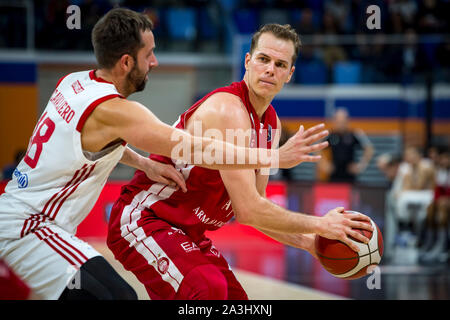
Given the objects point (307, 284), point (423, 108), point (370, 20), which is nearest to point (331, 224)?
point (307, 284)

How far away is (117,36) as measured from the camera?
3049 millimetres

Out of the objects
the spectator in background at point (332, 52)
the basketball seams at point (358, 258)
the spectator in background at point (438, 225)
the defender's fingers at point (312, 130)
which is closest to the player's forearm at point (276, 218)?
the basketball seams at point (358, 258)

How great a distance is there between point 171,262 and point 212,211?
0.41 m

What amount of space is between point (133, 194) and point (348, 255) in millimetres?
1320

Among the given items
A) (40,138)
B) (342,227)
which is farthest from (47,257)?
(342,227)

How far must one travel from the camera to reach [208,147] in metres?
2.96

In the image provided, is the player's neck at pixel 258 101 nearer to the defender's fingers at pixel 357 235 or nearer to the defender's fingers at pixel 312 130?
the defender's fingers at pixel 312 130

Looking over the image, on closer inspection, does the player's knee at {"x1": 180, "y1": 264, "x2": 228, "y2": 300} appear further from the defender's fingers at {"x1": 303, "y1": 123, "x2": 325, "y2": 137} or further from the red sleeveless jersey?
the defender's fingers at {"x1": 303, "y1": 123, "x2": 325, "y2": 137}

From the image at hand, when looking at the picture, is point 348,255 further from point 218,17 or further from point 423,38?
point 218,17

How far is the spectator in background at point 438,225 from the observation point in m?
9.01

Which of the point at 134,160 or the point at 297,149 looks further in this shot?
the point at 134,160

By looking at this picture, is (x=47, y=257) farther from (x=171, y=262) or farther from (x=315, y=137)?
(x=315, y=137)

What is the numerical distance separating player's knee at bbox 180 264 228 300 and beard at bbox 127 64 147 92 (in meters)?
1.03

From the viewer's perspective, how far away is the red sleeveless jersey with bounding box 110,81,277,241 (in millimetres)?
3500
